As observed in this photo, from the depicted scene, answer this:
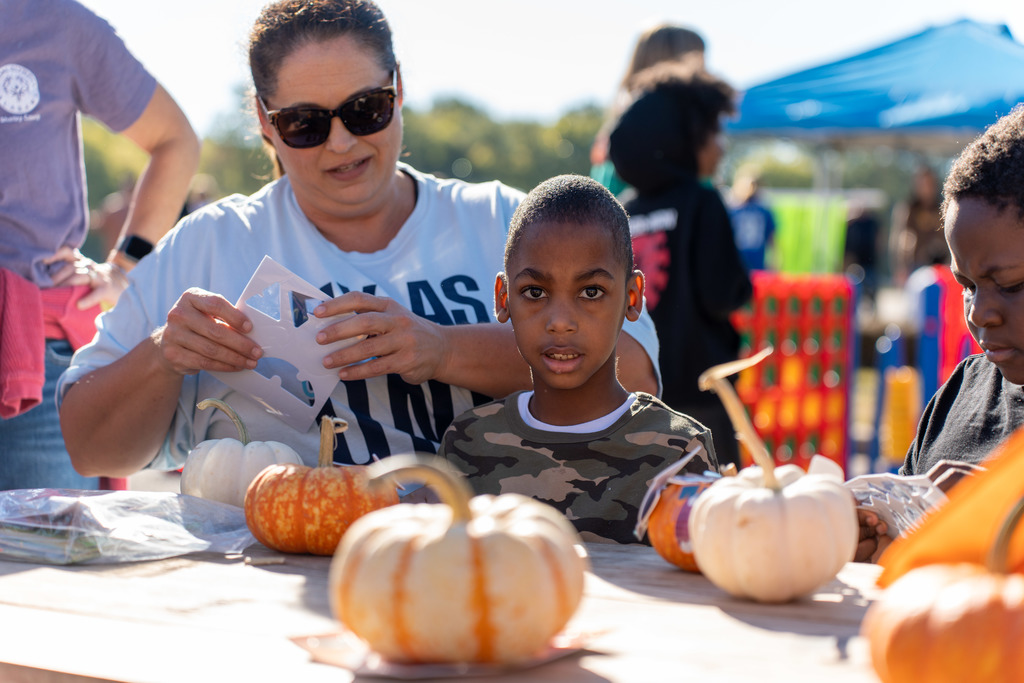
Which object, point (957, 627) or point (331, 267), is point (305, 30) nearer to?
point (331, 267)

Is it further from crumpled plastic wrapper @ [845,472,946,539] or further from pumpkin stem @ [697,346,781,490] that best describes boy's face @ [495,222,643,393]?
pumpkin stem @ [697,346,781,490]

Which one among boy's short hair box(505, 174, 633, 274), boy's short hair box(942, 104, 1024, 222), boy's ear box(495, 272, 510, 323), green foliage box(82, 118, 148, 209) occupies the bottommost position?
boy's ear box(495, 272, 510, 323)

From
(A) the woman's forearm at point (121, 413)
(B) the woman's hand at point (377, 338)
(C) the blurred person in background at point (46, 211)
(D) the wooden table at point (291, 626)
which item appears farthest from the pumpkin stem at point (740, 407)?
(C) the blurred person in background at point (46, 211)

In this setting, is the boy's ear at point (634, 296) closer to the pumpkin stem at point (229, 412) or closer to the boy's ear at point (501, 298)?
the boy's ear at point (501, 298)

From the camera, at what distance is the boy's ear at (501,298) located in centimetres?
251

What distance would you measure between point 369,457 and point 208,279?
0.70 m

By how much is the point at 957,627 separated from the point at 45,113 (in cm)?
299

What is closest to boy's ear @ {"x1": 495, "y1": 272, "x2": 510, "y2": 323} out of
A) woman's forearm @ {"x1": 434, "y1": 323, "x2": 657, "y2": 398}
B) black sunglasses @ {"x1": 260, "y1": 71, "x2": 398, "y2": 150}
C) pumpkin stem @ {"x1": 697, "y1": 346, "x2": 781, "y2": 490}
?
woman's forearm @ {"x1": 434, "y1": 323, "x2": 657, "y2": 398}

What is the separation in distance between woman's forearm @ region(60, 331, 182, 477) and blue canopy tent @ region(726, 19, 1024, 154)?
17.4ft

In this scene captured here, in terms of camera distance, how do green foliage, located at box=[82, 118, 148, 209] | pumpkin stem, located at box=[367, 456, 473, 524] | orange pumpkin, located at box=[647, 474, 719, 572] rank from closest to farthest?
pumpkin stem, located at box=[367, 456, 473, 524], orange pumpkin, located at box=[647, 474, 719, 572], green foliage, located at box=[82, 118, 148, 209]

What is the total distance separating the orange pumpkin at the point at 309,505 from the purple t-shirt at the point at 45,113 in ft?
5.36

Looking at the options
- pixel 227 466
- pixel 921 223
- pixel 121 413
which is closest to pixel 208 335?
pixel 227 466

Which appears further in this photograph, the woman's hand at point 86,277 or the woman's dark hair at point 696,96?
the woman's dark hair at point 696,96

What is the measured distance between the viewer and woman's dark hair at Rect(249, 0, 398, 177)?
8.84 ft
